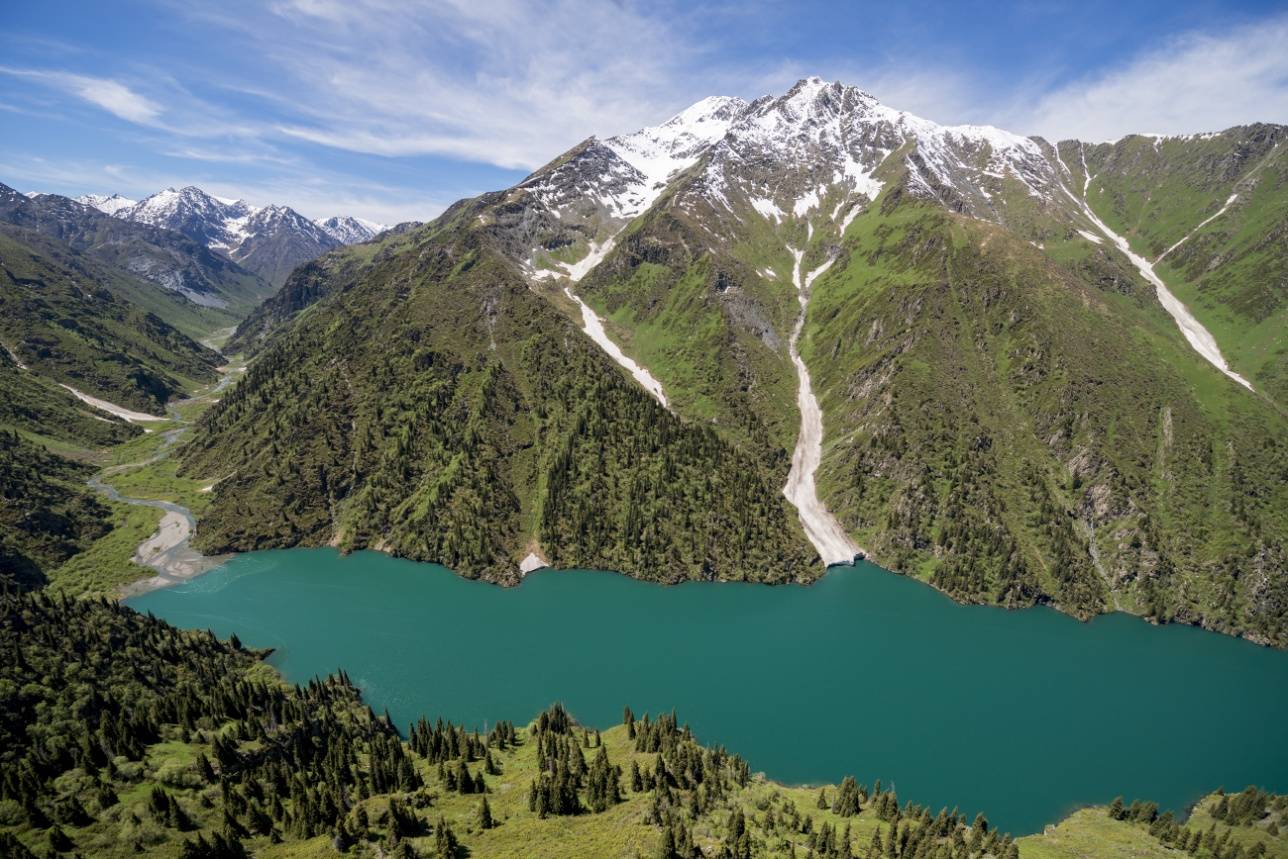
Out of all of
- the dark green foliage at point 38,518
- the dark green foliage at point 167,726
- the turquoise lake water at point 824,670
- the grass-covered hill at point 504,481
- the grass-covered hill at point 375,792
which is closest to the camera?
the grass-covered hill at point 375,792

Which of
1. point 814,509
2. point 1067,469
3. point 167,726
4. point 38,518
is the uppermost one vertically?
point 1067,469

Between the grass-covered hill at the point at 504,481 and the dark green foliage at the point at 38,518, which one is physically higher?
the grass-covered hill at the point at 504,481

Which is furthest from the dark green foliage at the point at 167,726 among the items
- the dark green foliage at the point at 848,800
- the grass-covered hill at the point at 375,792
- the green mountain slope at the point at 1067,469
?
the green mountain slope at the point at 1067,469

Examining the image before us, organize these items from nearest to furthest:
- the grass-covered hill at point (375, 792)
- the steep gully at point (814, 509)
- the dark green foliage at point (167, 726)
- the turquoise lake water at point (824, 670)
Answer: the grass-covered hill at point (375, 792) → the dark green foliage at point (167, 726) → the turquoise lake water at point (824, 670) → the steep gully at point (814, 509)

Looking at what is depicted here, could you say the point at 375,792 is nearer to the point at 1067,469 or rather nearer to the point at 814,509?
the point at 814,509

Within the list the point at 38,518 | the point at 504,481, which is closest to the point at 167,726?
the point at 504,481

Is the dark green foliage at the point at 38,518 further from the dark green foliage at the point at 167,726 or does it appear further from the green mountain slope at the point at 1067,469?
the green mountain slope at the point at 1067,469
